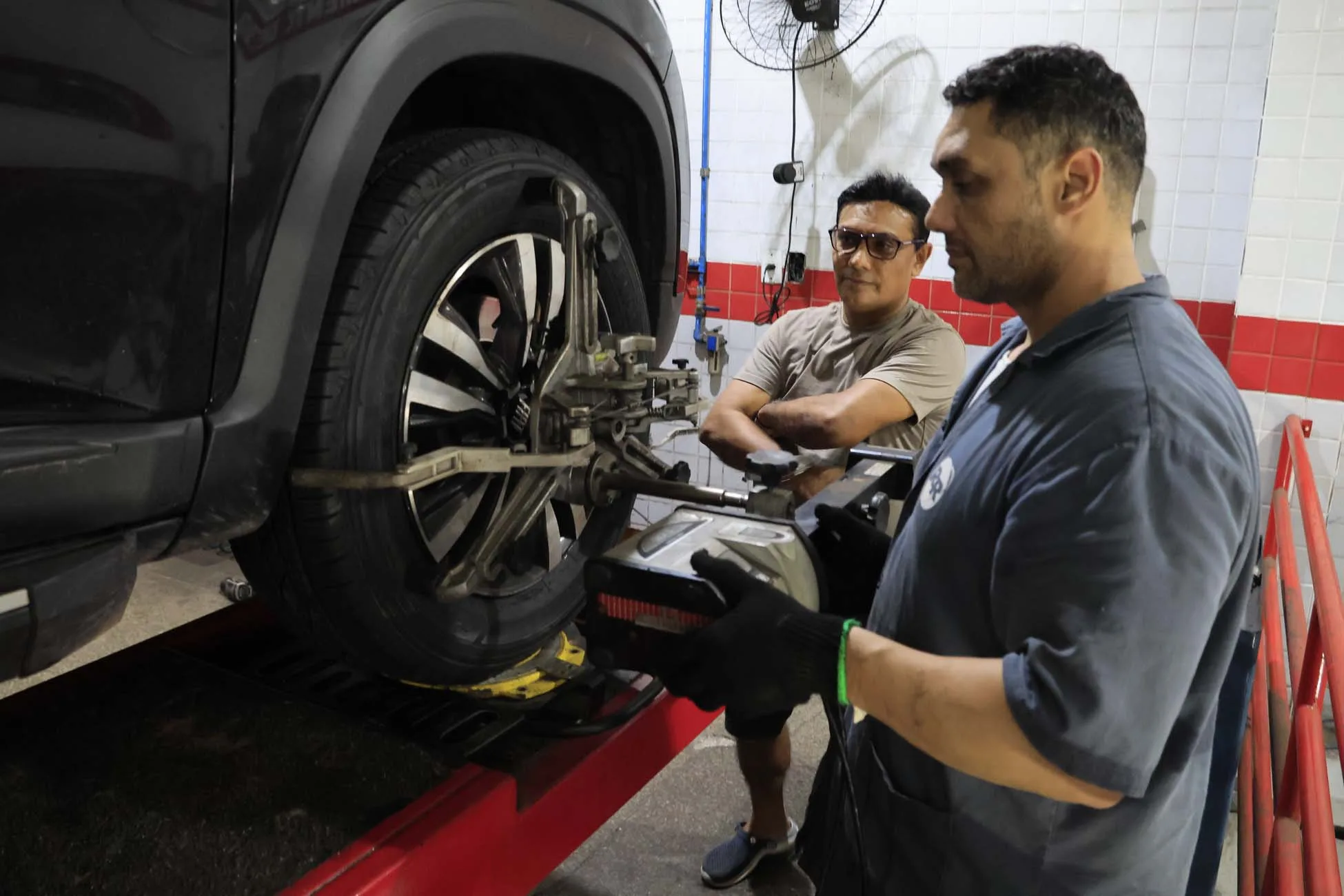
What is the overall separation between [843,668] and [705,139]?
11.3 ft

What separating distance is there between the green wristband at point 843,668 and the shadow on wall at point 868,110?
10.0 ft

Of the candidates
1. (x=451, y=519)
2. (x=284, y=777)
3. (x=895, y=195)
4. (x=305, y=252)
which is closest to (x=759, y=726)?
(x=451, y=519)

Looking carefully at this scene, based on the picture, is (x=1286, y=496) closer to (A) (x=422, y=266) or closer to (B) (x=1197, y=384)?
(B) (x=1197, y=384)

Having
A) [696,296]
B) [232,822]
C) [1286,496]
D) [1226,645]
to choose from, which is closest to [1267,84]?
[1286,496]

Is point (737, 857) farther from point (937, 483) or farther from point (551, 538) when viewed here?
point (937, 483)

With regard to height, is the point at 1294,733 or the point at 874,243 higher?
the point at 874,243

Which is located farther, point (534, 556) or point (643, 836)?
point (643, 836)

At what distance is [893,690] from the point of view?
1034 mm

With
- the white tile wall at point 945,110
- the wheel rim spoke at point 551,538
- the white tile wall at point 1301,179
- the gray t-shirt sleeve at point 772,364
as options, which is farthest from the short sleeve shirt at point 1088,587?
the white tile wall at point 945,110

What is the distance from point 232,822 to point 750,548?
2.45 feet

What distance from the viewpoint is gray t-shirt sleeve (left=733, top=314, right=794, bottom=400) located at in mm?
2783

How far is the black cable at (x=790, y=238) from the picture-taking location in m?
3.91

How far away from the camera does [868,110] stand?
382cm

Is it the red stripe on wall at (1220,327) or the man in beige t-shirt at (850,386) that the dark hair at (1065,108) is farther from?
the red stripe on wall at (1220,327)
